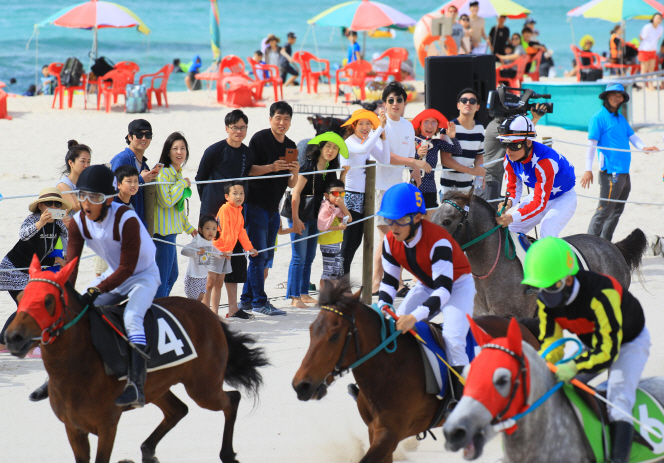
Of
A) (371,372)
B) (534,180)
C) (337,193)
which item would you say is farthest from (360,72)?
(371,372)

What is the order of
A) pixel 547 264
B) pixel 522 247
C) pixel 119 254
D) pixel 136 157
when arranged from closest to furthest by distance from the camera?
1. pixel 547 264
2. pixel 119 254
3. pixel 522 247
4. pixel 136 157

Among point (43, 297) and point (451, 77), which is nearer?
point (43, 297)

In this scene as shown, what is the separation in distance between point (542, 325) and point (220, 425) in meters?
2.90

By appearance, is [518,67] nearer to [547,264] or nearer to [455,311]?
[455,311]

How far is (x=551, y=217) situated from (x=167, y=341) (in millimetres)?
3918

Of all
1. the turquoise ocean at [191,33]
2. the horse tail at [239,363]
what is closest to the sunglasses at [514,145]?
the horse tail at [239,363]

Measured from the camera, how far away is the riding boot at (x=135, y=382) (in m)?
4.63

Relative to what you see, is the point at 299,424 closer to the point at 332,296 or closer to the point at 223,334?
the point at 223,334

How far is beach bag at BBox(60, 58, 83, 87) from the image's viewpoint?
20359 mm

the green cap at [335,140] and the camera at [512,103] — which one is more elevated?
the camera at [512,103]

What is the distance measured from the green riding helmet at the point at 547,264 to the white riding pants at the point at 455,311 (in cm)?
112

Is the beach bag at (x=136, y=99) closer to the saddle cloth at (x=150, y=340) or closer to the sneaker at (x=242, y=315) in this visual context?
the sneaker at (x=242, y=315)

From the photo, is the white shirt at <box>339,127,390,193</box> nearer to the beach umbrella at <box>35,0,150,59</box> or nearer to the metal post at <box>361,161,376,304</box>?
the metal post at <box>361,161,376,304</box>

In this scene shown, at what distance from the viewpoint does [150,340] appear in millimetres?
4965
